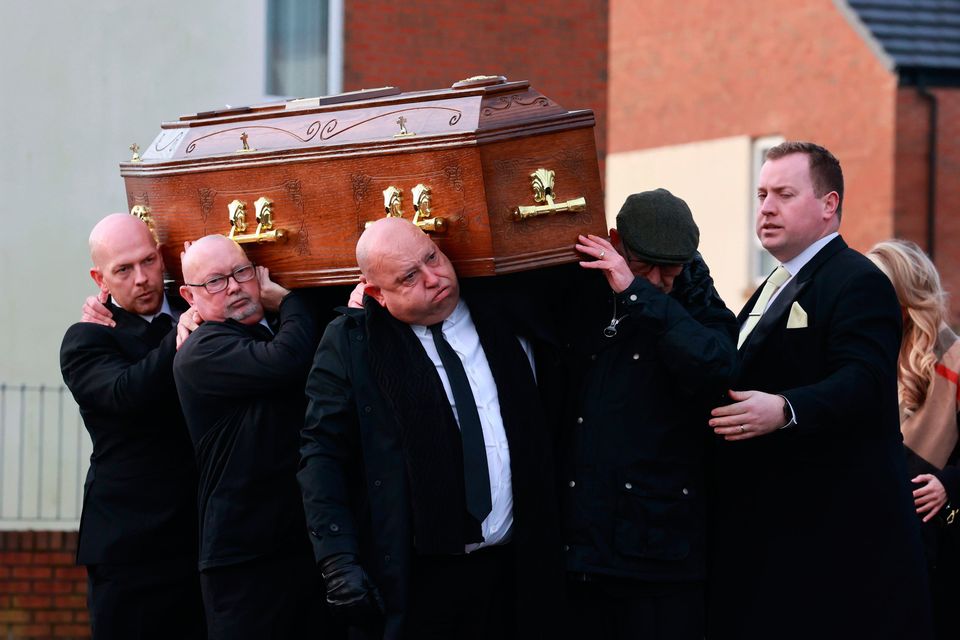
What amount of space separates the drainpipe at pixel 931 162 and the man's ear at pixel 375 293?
36.9ft

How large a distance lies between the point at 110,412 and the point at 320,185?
1077 millimetres

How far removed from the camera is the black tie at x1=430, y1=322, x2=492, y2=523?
4.00 meters

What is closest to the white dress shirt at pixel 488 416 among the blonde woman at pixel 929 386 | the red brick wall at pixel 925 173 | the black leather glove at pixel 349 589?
the black leather glove at pixel 349 589

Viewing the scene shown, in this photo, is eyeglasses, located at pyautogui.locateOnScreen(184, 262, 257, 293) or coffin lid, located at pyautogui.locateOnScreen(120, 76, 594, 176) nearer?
coffin lid, located at pyautogui.locateOnScreen(120, 76, 594, 176)

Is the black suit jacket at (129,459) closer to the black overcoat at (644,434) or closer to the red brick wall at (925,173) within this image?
the black overcoat at (644,434)

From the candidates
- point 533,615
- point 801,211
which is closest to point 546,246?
point 801,211

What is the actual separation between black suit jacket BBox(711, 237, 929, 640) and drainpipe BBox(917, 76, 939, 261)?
10770 mm

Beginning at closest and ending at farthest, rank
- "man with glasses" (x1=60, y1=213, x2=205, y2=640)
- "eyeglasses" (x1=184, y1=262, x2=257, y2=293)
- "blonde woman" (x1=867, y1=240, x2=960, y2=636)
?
"eyeglasses" (x1=184, y1=262, x2=257, y2=293), "man with glasses" (x1=60, y1=213, x2=205, y2=640), "blonde woman" (x1=867, y1=240, x2=960, y2=636)

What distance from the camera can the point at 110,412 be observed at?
473cm

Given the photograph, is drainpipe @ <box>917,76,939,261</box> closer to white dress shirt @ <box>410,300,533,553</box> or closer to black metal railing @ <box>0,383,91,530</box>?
black metal railing @ <box>0,383,91,530</box>

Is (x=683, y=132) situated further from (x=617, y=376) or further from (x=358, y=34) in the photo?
(x=617, y=376)

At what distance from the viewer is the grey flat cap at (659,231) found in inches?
163

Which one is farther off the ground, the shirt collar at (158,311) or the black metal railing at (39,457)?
the shirt collar at (158,311)

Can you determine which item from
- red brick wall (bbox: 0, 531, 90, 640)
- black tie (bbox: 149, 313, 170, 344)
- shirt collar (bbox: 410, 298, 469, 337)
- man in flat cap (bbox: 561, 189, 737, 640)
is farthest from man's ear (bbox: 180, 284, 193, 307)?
red brick wall (bbox: 0, 531, 90, 640)
